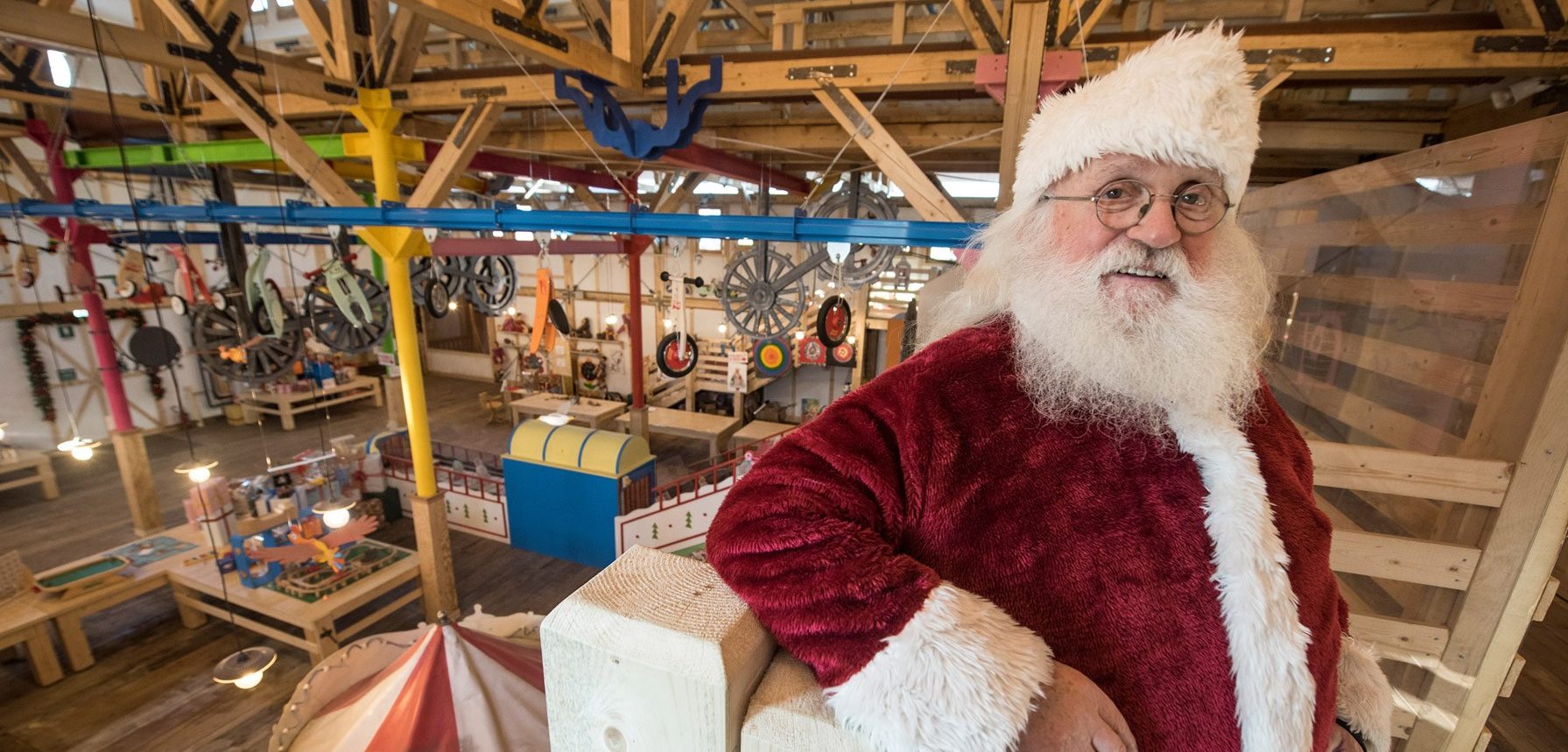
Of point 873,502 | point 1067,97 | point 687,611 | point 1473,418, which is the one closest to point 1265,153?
point 1473,418

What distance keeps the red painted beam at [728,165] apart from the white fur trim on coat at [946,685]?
4.04m

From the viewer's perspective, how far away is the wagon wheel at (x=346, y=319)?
4695 mm

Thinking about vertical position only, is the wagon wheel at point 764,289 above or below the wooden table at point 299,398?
above

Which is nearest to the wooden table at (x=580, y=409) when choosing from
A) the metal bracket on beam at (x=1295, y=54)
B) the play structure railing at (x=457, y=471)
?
the play structure railing at (x=457, y=471)

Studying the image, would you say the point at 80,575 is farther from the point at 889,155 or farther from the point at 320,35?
the point at 889,155

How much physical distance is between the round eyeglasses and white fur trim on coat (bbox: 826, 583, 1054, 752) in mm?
635

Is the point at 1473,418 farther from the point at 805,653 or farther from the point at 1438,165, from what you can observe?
the point at 805,653

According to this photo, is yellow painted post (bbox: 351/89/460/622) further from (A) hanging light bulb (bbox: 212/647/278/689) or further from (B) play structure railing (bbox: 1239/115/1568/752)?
(B) play structure railing (bbox: 1239/115/1568/752)

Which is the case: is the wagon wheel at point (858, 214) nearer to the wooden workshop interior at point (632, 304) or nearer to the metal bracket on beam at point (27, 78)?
the wooden workshop interior at point (632, 304)

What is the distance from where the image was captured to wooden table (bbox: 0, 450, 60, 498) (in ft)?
24.4

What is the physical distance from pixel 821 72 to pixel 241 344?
5.57 meters

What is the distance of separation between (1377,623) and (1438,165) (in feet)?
5.46

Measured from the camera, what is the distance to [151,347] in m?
4.82

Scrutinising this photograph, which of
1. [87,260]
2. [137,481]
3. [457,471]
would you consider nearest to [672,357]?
[457,471]
